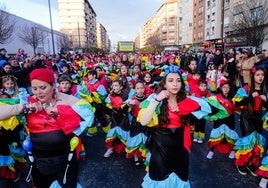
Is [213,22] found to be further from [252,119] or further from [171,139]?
[171,139]

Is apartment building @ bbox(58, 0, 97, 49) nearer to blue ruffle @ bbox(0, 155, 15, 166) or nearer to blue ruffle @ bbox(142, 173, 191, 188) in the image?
blue ruffle @ bbox(0, 155, 15, 166)

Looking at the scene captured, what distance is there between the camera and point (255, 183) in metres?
4.32

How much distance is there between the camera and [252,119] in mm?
4434

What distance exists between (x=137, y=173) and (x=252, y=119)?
2226 millimetres

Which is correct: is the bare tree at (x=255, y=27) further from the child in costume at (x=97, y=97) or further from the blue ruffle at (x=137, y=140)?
the blue ruffle at (x=137, y=140)

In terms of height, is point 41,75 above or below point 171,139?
above

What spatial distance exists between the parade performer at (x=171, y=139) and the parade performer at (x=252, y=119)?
1713 mm

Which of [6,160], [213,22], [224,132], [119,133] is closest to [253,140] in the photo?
[224,132]

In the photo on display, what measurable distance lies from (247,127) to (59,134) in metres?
3.30

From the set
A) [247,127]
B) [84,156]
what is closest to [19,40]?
[84,156]

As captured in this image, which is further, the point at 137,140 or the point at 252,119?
the point at 137,140

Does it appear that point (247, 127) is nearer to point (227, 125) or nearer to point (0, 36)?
point (227, 125)

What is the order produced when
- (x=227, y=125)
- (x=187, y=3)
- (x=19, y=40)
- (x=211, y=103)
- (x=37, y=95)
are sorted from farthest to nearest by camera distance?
(x=187, y=3) → (x=19, y=40) → (x=227, y=125) → (x=211, y=103) → (x=37, y=95)

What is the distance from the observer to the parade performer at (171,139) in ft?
9.70
